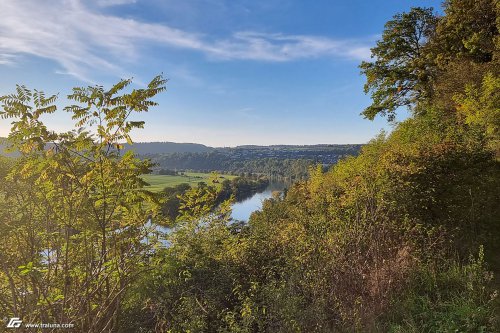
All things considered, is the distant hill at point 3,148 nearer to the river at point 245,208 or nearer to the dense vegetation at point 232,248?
the dense vegetation at point 232,248

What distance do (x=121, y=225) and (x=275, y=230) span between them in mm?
3950

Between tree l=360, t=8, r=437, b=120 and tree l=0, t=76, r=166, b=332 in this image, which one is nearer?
tree l=0, t=76, r=166, b=332

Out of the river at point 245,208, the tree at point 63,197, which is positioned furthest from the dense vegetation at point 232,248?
the river at point 245,208

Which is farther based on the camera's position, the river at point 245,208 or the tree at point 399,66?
the tree at point 399,66

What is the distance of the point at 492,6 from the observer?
551 inches

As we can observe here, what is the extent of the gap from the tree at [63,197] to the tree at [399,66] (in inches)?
761

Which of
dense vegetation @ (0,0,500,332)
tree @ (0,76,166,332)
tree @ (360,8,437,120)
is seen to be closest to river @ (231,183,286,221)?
dense vegetation @ (0,0,500,332)

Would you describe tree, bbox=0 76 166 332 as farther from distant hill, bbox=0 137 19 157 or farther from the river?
the river

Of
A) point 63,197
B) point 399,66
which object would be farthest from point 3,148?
Result: point 399,66

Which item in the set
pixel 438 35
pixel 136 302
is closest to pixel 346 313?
pixel 136 302

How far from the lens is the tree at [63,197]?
2.56 meters

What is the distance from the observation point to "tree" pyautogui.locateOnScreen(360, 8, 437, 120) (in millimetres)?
19094

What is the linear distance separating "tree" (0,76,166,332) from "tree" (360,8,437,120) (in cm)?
1933

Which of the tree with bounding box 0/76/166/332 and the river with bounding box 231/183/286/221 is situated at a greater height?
the tree with bounding box 0/76/166/332
